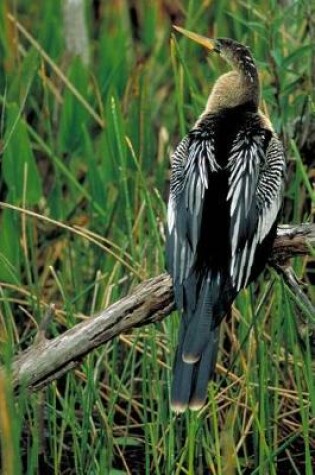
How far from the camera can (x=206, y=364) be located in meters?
3.18

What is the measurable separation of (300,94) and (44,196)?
134 centimetres

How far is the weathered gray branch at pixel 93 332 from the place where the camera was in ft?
10.3

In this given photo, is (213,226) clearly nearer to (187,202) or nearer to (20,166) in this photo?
(187,202)

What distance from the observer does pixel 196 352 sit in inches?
125

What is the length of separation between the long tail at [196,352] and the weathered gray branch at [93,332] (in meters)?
0.08

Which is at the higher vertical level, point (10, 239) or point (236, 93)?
point (236, 93)

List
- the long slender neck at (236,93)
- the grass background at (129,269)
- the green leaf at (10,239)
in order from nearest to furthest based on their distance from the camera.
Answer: the grass background at (129,269) < the long slender neck at (236,93) < the green leaf at (10,239)

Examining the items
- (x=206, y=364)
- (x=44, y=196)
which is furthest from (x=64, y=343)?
(x=44, y=196)

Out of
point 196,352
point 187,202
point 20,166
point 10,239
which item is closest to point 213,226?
point 187,202

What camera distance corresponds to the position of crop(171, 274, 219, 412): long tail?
3.15 metres

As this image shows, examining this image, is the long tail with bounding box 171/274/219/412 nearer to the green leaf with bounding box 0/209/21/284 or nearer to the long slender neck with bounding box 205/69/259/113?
the long slender neck with bounding box 205/69/259/113

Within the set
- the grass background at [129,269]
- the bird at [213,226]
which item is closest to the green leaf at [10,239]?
the grass background at [129,269]

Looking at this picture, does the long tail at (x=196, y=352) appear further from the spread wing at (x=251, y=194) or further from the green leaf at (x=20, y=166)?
the green leaf at (x=20, y=166)

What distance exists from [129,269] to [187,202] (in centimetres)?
56
